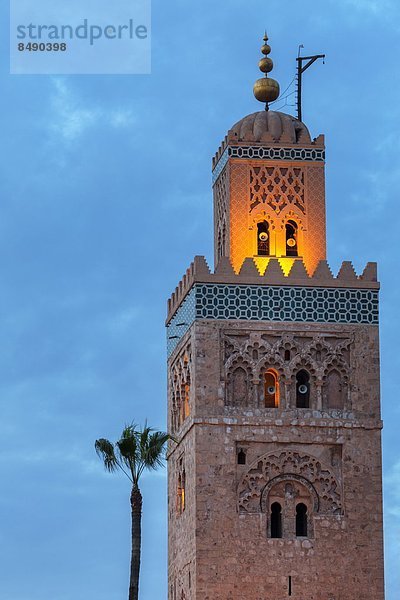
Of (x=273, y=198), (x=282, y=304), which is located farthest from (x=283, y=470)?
(x=273, y=198)

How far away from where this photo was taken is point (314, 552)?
142 feet

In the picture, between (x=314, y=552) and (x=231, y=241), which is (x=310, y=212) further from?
(x=314, y=552)

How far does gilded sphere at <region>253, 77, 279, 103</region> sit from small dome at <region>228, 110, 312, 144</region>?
0.56 metres

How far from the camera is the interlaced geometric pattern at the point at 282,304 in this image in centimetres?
4416

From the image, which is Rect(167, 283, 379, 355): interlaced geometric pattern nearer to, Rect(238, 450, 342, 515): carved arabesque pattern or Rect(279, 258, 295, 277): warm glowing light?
Rect(279, 258, 295, 277): warm glowing light

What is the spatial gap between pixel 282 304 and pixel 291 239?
1933 mm

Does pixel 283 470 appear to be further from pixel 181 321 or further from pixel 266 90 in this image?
pixel 266 90

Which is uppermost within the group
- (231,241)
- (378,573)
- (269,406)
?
(231,241)

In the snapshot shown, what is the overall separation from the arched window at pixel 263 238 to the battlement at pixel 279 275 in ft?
1.32

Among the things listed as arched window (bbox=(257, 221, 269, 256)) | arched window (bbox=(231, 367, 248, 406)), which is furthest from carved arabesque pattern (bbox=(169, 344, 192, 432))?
arched window (bbox=(257, 221, 269, 256))

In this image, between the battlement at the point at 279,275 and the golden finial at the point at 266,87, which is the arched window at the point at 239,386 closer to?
the battlement at the point at 279,275

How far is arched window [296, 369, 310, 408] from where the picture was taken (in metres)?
44.3

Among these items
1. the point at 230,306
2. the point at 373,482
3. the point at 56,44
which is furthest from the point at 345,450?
the point at 56,44

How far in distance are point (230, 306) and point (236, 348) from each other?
0.87 metres
